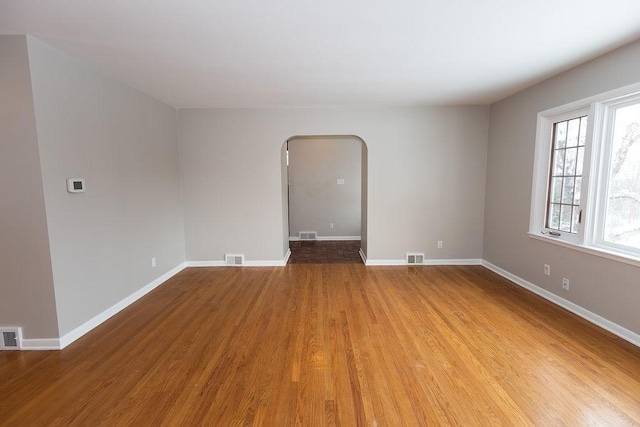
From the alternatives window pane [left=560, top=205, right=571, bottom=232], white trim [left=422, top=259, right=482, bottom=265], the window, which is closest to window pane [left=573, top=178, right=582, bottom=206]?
the window

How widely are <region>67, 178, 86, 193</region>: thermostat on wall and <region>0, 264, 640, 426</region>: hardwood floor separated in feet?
4.38

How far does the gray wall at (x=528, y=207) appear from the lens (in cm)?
248

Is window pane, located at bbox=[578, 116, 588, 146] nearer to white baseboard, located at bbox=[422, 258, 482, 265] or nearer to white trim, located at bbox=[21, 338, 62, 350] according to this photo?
white baseboard, located at bbox=[422, 258, 482, 265]

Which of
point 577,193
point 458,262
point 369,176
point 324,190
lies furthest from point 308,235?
point 577,193

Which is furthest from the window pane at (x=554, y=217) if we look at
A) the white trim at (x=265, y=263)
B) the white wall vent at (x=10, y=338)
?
the white wall vent at (x=10, y=338)

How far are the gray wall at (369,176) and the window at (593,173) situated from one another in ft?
4.00

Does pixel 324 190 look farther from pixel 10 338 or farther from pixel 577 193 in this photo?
pixel 10 338

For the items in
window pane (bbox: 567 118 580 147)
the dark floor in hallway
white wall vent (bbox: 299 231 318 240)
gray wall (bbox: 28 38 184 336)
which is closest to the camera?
gray wall (bbox: 28 38 184 336)

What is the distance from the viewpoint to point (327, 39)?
89.7 inches

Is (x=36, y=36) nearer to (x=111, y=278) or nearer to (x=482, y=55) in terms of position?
(x=111, y=278)

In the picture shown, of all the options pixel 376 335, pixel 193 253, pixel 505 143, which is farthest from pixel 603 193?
pixel 193 253

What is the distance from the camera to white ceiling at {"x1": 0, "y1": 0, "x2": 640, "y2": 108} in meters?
1.86

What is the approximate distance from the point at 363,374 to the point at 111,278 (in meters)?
2.74

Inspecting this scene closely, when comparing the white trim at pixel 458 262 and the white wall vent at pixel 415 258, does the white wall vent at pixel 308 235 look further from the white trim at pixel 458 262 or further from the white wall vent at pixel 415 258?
the white trim at pixel 458 262
